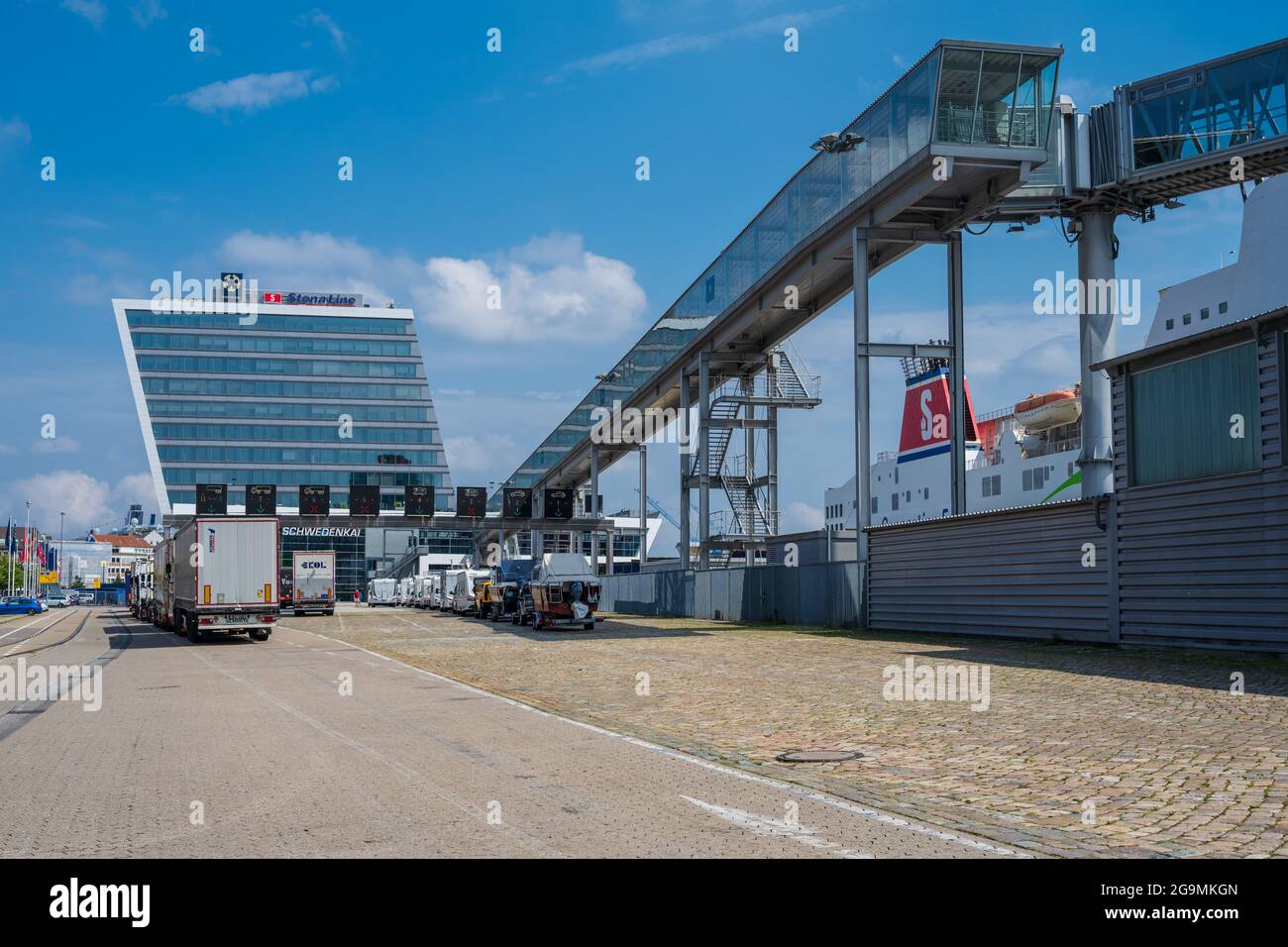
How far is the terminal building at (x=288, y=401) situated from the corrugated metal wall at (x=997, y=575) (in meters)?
95.1

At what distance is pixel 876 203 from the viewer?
3503 centimetres

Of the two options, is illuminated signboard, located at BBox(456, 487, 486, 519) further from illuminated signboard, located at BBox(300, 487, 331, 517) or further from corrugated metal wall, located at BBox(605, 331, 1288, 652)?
corrugated metal wall, located at BBox(605, 331, 1288, 652)

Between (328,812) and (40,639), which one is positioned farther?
(40,639)

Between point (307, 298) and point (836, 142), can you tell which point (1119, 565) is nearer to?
point (836, 142)

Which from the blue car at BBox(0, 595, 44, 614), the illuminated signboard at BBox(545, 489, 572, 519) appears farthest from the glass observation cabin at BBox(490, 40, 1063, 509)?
the blue car at BBox(0, 595, 44, 614)

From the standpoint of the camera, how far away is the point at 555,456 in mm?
82000

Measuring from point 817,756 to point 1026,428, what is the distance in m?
51.1

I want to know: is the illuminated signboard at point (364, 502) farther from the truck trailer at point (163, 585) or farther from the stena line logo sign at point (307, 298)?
the stena line logo sign at point (307, 298)

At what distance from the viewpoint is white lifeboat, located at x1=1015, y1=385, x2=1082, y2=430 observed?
180ft

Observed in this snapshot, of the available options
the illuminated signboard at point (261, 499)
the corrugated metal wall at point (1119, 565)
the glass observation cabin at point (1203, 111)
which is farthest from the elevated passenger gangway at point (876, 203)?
the illuminated signboard at point (261, 499)

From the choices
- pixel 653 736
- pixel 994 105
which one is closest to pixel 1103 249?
pixel 994 105

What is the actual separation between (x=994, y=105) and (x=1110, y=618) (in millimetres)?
15764

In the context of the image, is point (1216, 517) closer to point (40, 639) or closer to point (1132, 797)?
point (1132, 797)
